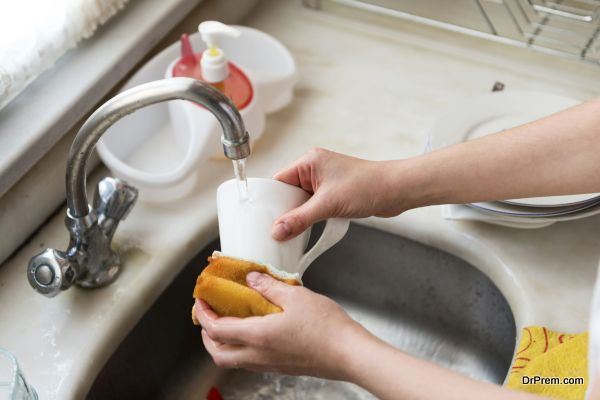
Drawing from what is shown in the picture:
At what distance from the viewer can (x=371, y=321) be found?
3.27 ft

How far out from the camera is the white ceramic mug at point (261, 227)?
666 mm

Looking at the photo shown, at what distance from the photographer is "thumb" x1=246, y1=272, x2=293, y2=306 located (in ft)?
2.07

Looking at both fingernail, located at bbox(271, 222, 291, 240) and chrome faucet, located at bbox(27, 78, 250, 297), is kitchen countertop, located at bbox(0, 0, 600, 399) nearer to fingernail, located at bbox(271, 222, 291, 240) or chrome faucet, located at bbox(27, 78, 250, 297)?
chrome faucet, located at bbox(27, 78, 250, 297)

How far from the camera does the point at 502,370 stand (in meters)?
0.89

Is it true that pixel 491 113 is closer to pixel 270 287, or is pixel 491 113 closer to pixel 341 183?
pixel 341 183

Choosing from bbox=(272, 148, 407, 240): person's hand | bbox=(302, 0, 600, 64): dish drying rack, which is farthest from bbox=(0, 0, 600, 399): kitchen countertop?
bbox=(272, 148, 407, 240): person's hand

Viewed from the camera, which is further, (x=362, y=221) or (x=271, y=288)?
(x=362, y=221)

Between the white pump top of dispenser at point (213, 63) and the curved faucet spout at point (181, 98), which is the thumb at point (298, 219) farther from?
the white pump top of dispenser at point (213, 63)

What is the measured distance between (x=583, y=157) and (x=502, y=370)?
12.4 inches

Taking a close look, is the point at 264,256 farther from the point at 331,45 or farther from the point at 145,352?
Answer: the point at 331,45

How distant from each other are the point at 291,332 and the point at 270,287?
0.05 metres

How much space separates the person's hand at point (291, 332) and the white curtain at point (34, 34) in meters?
0.36

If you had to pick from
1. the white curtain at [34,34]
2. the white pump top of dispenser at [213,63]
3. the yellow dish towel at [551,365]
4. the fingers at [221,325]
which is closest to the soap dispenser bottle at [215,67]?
the white pump top of dispenser at [213,63]

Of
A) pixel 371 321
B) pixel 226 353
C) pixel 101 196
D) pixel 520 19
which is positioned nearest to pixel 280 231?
pixel 226 353
